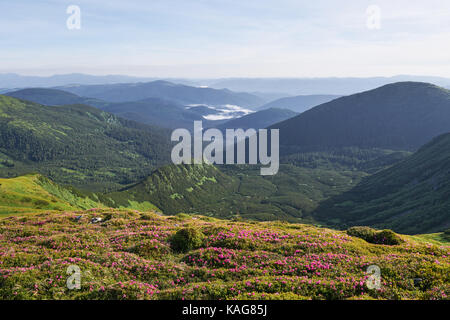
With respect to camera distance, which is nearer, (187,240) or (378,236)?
(187,240)

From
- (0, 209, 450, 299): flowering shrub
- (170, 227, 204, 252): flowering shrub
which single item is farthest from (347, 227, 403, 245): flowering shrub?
(170, 227, 204, 252): flowering shrub

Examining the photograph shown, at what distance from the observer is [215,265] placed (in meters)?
24.9

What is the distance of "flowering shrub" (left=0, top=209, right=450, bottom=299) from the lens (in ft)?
64.6

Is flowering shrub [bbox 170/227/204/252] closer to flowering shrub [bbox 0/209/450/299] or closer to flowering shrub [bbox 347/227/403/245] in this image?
flowering shrub [bbox 0/209/450/299]

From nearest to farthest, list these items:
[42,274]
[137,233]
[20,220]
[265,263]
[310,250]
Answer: [42,274] → [265,263] → [310,250] → [137,233] → [20,220]

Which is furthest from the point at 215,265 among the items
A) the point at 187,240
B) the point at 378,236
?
the point at 378,236

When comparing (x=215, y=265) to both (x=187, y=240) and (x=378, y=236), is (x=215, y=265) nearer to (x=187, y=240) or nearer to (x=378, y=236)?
(x=187, y=240)

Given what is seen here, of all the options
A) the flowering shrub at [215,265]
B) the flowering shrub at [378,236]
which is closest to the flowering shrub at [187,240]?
the flowering shrub at [215,265]

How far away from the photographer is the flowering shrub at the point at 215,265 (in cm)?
1969

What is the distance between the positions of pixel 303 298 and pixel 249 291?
387 centimetres

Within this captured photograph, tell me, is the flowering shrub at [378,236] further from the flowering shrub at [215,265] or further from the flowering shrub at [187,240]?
the flowering shrub at [187,240]
